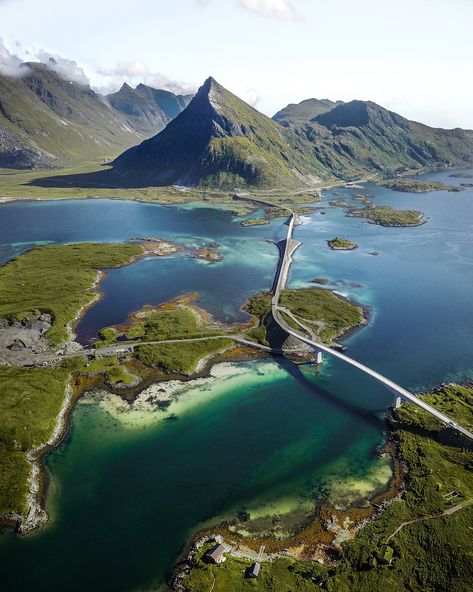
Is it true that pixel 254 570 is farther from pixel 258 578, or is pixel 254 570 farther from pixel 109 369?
pixel 109 369

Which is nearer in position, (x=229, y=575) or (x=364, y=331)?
(x=229, y=575)

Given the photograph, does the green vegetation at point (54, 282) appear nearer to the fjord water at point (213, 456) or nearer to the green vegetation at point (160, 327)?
the fjord water at point (213, 456)

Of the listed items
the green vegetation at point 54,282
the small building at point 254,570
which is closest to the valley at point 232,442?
the small building at point 254,570

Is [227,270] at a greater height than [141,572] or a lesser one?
greater

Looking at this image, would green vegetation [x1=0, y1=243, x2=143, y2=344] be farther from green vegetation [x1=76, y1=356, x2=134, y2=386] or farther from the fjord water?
green vegetation [x1=76, y1=356, x2=134, y2=386]

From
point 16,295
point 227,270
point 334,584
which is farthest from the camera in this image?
point 227,270

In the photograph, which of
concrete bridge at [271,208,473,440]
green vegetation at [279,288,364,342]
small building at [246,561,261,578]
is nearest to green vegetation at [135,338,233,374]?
concrete bridge at [271,208,473,440]

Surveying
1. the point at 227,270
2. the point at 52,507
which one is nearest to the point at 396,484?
the point at 52,507

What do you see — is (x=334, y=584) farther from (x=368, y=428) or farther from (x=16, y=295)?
(x=16, y=295)
